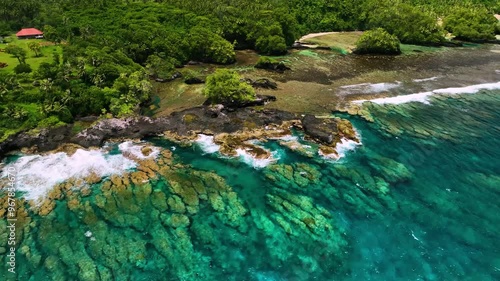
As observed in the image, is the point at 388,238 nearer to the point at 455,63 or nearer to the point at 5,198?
the point at 5,198

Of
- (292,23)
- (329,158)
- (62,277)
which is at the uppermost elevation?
(292,23)

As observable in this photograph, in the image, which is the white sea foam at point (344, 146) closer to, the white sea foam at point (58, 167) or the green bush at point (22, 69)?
the white sea foam at point (58, 167)

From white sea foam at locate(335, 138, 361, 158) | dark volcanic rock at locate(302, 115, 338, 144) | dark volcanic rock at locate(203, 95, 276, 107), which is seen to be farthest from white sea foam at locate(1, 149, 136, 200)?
white sea foam at locate(335, 138, 361, 158)

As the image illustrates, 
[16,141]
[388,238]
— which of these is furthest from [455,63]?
[16,141]

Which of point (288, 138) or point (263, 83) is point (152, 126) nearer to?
point (288, 138)

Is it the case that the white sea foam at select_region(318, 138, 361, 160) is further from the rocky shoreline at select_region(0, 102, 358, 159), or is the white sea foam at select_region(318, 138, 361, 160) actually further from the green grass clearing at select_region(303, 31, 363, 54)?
the green grass clearing at select_region(303, 31, 363, 54)

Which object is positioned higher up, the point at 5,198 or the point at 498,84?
the point at 498,84

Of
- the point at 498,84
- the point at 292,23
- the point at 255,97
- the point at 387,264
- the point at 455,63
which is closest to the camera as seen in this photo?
the point at 387,264
